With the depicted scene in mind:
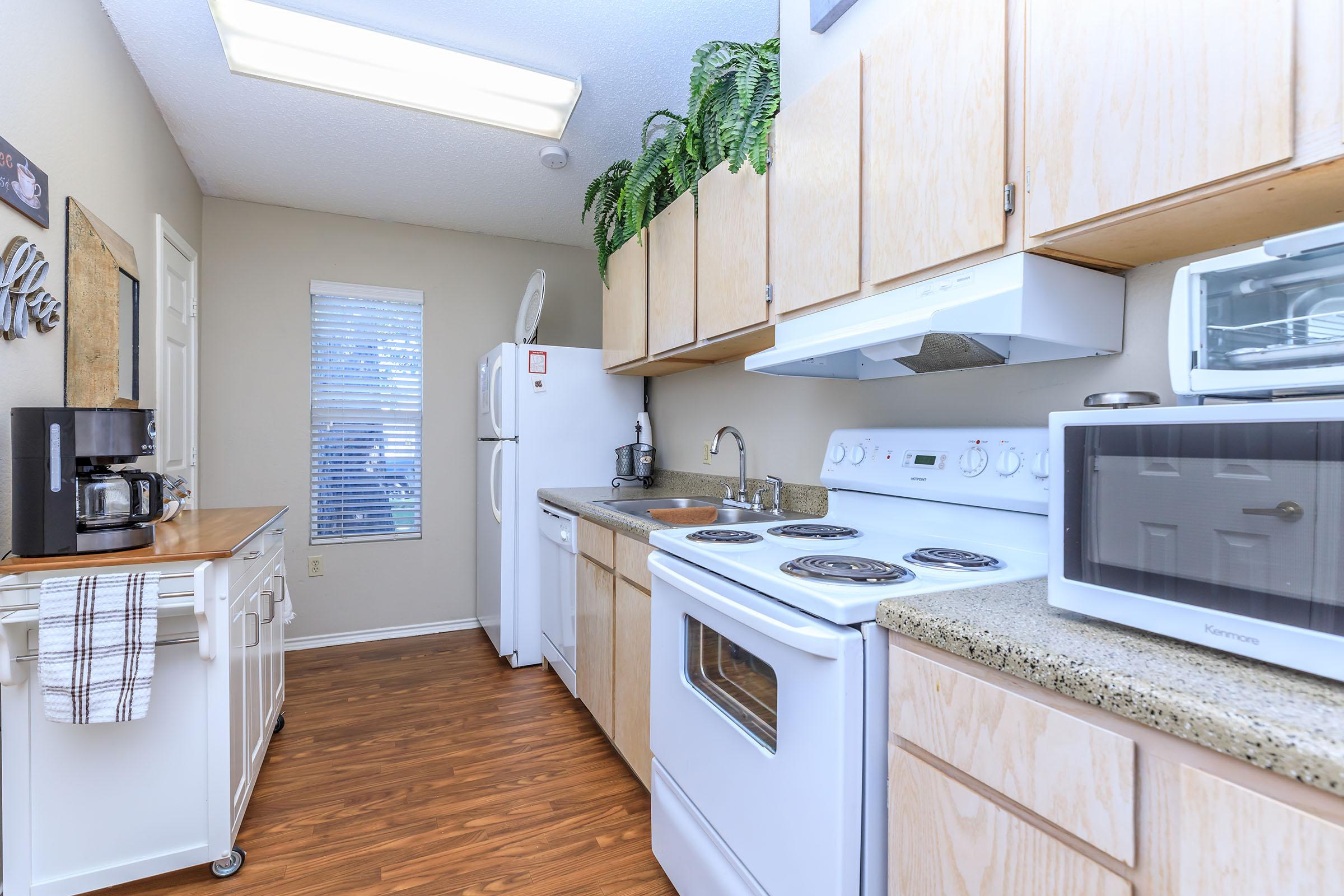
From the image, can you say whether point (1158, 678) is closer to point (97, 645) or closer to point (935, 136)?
point (935, 136)

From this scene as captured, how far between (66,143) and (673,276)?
1.89 meters

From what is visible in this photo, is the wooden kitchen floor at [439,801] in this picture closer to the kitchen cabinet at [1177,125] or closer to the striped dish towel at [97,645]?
the striped dish towel at [97,645]

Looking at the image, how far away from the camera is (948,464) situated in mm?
1445

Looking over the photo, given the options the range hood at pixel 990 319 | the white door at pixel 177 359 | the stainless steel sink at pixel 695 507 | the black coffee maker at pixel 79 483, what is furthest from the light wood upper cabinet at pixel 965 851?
the white door at pixel 177 359

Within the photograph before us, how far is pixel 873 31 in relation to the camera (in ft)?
5.03

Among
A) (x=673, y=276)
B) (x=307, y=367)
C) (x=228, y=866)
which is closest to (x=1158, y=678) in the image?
(x=673, y=276)

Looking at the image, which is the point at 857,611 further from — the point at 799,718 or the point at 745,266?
the point at 745,266

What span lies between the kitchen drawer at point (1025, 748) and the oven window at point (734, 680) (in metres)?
0.28

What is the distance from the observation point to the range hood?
1.10 metres

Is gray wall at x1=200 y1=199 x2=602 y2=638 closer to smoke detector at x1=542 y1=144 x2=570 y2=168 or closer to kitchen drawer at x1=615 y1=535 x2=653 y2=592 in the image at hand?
smoke detector at x1=542 y1=144 x2=570 y2=168

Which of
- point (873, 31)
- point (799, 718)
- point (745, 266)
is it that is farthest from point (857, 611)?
point (873, 31)

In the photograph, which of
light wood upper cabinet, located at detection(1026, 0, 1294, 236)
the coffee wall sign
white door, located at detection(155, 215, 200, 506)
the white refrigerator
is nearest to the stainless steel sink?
the white refrigerator

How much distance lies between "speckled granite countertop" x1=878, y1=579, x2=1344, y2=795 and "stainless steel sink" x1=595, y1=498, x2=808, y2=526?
1117 mm

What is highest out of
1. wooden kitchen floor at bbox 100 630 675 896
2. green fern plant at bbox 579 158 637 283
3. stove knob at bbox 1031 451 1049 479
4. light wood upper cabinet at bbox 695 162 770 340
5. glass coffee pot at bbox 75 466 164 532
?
green fern plant at bbox 579 158 637 283
